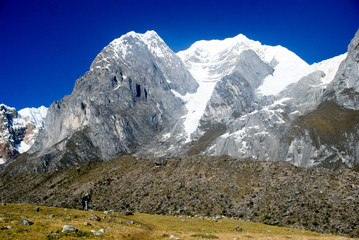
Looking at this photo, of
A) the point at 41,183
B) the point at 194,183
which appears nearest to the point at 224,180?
the point at 194,183

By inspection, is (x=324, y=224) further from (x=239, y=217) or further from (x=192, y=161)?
(x=192, y=161)

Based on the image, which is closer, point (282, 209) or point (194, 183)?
point (282, 209)

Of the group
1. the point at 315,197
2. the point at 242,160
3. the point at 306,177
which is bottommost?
the point at 315,197

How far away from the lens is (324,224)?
6512cm

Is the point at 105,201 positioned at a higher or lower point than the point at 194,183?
lower

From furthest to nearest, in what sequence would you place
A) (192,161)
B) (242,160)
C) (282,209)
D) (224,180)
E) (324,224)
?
1. (192,161)
2. (242,160)
3. (224,180)
4. (282,209)
5. (324,224)

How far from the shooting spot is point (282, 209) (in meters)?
73.0

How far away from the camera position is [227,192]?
87.4 metres

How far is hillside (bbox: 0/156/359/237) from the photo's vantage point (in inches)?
2751

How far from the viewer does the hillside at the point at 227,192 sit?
6988cm

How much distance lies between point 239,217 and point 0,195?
136 meters

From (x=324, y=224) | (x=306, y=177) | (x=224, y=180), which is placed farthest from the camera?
(x=224, y=180)

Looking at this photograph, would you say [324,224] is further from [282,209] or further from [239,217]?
Result: [239,217]

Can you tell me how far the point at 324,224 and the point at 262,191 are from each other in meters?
20.5
